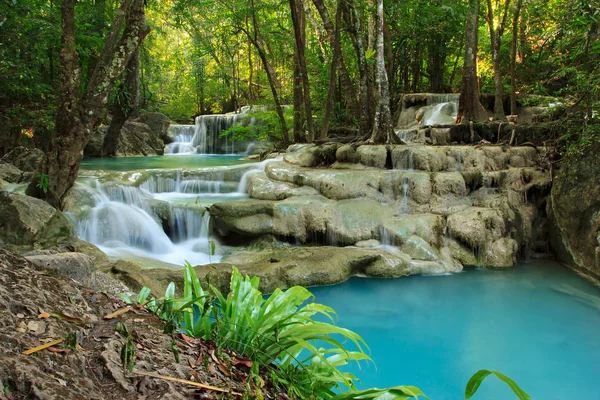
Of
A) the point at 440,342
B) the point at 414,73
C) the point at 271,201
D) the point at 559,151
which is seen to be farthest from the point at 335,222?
the point at 414,73

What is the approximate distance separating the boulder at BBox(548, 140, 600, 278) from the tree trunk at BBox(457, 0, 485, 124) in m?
4.19

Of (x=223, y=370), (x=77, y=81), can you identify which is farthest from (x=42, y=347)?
(x=77, y=81)

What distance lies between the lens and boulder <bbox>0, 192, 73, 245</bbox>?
18.0 feet

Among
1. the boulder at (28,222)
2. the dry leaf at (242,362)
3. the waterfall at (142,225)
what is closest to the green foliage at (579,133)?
the waterfall at (142,225)

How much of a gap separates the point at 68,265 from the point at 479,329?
14.3 feet

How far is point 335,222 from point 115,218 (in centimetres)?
379

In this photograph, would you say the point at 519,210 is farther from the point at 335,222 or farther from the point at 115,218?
the point at 115,218

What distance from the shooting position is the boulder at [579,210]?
636 cm

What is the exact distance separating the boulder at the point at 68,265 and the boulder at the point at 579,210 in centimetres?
682

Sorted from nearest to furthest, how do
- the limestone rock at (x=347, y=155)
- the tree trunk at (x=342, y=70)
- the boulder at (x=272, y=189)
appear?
1. the boulder at (x=272, y=189)
2. the limestone rock at (x=347, y=155)
3. the tree trunk at (x=342, y=70)

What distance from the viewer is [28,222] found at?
554 cm

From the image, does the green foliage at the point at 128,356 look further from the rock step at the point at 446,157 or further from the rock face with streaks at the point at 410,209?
the rock step at the point at 446,157

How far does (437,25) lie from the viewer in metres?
13.3

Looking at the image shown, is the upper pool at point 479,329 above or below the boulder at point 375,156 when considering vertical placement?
below
